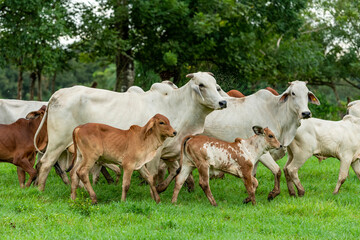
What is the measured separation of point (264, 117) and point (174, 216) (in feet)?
9.73

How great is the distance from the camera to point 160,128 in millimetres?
7574

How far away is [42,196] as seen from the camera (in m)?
7.87

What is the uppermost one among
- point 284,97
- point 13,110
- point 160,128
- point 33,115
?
point 284,97

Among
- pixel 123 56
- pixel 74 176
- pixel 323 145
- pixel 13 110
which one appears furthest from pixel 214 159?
pixel 123 56

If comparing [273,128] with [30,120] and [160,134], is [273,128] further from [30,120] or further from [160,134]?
[30,120]

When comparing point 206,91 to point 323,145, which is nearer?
point 206,91

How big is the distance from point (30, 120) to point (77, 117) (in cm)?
118

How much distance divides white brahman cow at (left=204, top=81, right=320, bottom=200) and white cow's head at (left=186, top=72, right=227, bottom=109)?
84cm

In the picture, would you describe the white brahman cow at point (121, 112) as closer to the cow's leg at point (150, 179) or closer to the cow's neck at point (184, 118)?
the cow's neck at point (184, 118)

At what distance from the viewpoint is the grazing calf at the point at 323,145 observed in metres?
8.98

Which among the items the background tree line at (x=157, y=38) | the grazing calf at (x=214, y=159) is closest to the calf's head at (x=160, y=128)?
the grazing calf at (x=214, y=159)

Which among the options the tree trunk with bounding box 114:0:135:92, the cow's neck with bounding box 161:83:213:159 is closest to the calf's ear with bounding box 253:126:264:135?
the cow's neck with bounding box 161:83:213:159

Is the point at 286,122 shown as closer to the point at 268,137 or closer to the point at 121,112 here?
the point at 268,137

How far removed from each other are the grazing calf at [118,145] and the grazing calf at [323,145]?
2616 millimetres
